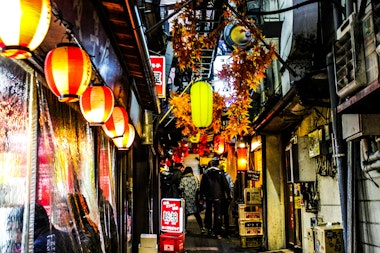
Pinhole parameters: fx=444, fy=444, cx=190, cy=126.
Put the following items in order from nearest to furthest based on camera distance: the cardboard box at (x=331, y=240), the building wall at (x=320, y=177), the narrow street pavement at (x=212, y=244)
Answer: the cardboard box at (x=331, y=240)
the building wall at (x=320, y=177)
the narrow street pavement at (x=212, y=244)

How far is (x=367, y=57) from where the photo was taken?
678 centimetres

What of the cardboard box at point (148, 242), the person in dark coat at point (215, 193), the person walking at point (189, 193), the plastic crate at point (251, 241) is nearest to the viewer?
the cardboard box at point (148, 242)

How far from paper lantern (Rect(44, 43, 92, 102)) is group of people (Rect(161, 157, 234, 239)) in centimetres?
1748

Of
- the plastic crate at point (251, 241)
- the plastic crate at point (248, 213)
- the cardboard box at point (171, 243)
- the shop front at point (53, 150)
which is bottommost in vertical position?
the plastic crate at point (251, 241)

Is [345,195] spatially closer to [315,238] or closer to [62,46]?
[315,238]

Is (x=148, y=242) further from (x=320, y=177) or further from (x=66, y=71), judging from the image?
(x=66, y=71)

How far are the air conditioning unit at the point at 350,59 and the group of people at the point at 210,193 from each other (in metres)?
15.0

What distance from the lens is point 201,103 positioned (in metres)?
14.2

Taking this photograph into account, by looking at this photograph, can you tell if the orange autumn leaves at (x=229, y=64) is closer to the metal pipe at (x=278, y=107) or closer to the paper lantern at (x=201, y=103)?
the paper lantern at (x=201, y=103)

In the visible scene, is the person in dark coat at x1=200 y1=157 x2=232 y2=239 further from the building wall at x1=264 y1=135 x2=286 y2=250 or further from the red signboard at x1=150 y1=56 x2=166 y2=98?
the red signboard at x1=150 y1=56 x2=166 y2=98

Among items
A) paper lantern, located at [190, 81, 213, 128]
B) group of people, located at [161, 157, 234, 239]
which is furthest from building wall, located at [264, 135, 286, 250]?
paper lantern, located at [190, 81, 213, 128]

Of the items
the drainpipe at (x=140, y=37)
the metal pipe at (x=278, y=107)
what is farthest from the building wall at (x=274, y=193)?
the drainpipe at (x=140, y=37)

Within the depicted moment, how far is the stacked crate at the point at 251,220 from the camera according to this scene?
19.1m

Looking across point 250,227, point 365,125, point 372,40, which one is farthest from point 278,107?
point 372,40
